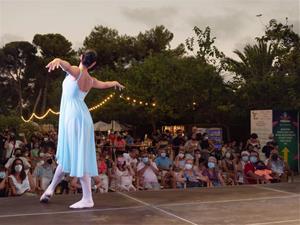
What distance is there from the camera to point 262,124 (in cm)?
1639

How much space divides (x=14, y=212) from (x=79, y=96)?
1465mm

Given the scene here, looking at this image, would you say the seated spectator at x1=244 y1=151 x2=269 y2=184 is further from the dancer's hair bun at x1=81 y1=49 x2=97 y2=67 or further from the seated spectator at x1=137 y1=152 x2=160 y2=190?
the dancer's hair bun at x1=81 y1=49 x2=97 y2=67

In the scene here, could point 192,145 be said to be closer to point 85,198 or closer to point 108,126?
point 85,198

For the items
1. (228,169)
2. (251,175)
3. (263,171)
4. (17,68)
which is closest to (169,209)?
(251,175)

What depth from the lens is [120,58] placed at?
41969 mm

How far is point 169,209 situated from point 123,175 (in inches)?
184

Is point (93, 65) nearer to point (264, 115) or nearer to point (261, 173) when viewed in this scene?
point (261, 173)

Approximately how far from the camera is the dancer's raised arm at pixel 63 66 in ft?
17.2

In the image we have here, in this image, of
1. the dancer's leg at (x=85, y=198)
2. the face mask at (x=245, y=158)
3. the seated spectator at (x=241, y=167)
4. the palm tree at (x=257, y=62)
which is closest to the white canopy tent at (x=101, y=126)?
the palm tree at (x=257, y=62)

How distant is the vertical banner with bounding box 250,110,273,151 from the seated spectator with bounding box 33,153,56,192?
856 cm

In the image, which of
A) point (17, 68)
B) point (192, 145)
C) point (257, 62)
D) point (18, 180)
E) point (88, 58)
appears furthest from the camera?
point (17, 68)

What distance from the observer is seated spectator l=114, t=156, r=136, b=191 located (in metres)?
9.74

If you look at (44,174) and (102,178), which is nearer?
(44,174)

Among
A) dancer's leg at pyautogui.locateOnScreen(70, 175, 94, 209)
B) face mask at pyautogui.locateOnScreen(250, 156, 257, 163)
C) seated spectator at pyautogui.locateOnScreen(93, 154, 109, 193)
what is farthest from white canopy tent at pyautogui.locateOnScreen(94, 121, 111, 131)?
dancer's leg at pyautogui.locateOnScreen(70, 175, 94, 209)
